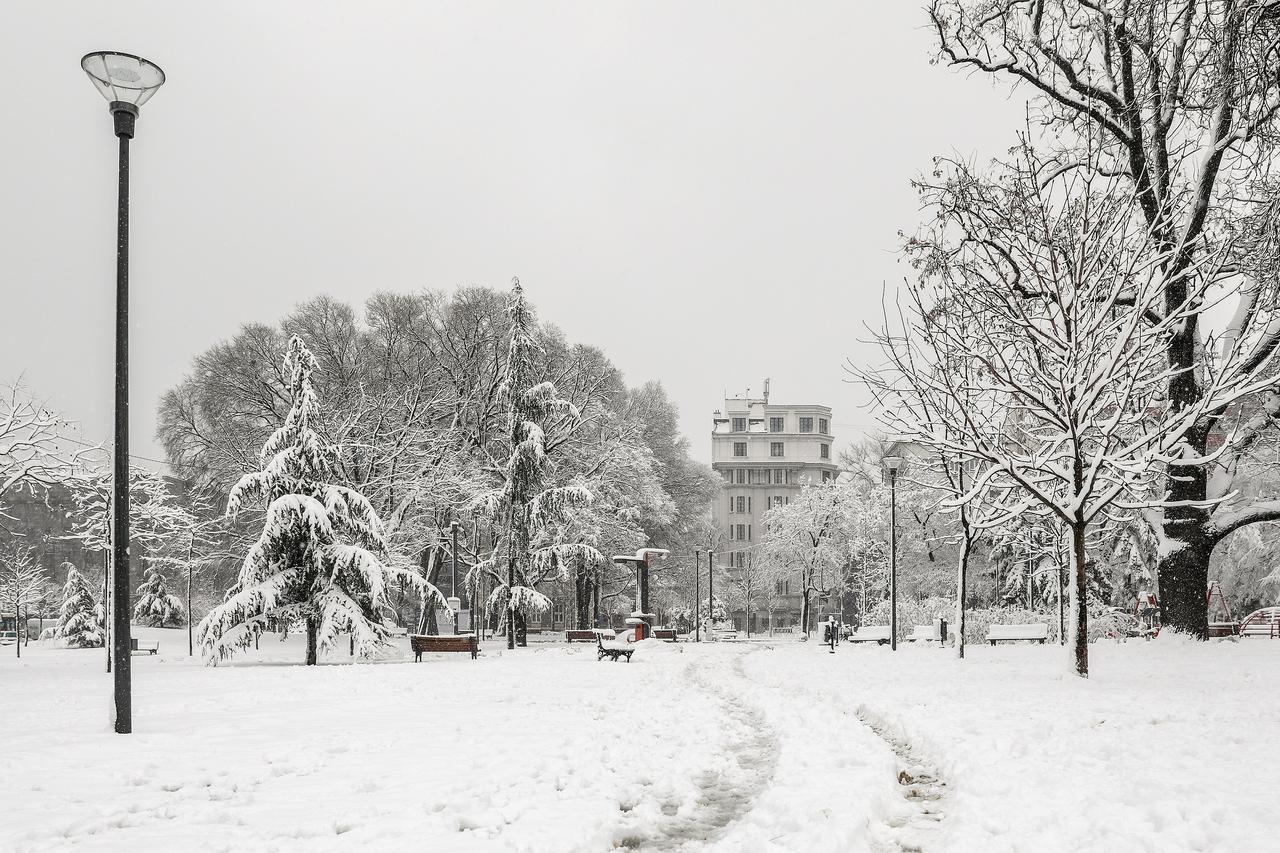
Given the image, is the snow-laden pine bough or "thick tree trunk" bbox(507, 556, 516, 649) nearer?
the snow-laden pine bough

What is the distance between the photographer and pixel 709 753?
820 centimetres

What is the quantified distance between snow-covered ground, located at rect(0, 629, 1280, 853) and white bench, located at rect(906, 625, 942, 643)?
18076 millimetres

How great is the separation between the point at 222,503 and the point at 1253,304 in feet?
124

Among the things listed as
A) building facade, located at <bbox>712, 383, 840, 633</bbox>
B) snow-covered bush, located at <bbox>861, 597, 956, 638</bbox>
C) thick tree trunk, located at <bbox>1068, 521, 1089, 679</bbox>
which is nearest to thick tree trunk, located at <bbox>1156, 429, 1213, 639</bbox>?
thick tree trunk, located at <bbox>1068, 521, 1089, 679</bbox>

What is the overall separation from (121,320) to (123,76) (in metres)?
2.50

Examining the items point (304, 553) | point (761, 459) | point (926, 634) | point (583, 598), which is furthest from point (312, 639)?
point (761, 459)

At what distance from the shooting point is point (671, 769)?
24.1 feet

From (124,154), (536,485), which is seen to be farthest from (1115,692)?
(536,485)

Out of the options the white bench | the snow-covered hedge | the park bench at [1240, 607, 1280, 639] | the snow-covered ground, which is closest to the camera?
the snow-covered ground

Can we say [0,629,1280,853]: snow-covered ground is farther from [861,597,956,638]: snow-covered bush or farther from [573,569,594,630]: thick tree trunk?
[573,569,594,630]: thick tree trunk

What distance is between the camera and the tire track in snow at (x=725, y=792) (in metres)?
5.33

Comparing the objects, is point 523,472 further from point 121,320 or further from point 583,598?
point 121,320

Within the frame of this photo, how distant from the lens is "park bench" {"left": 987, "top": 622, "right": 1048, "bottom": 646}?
89.0 feet

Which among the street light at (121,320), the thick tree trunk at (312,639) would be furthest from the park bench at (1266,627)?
the street light at (121,320)
